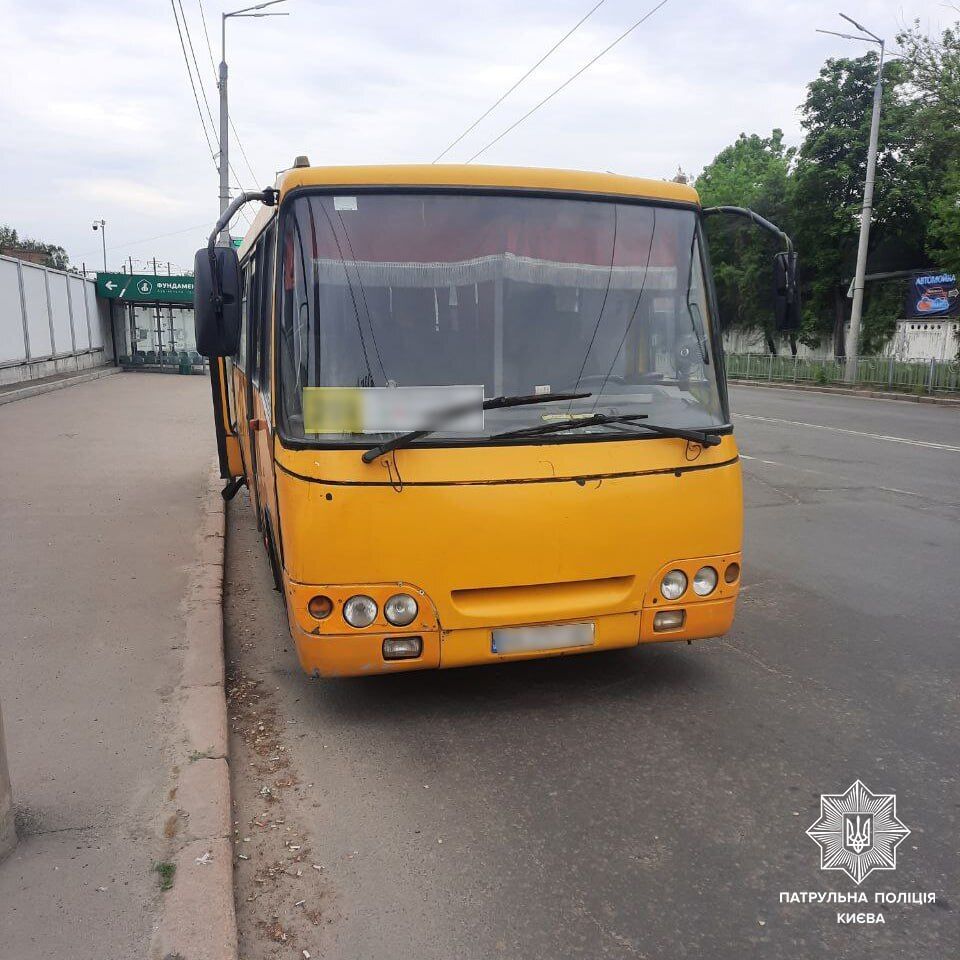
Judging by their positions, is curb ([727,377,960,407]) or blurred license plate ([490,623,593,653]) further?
curb ([727,377,960,407])

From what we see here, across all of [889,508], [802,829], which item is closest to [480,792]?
[802,829]

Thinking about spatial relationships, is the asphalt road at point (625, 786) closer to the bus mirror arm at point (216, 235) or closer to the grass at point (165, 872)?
the grass at point (165, 872)

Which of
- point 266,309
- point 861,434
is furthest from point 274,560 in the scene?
point 861,434

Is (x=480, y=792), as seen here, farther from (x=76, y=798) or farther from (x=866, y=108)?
(x=866, y=108)

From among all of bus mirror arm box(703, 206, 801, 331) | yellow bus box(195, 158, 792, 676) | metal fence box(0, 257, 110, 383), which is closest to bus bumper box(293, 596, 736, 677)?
yellow bus box(195, 158, 792, 676)

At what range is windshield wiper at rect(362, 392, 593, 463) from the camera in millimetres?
3785

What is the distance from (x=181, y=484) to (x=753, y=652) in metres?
6.77

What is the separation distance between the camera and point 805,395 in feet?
90.9

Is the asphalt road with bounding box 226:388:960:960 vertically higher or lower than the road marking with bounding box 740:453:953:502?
higher

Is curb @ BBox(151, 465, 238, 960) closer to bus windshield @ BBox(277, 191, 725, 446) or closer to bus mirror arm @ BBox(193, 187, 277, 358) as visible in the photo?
bus windshield @ BBox(277, 191, 725, 446)

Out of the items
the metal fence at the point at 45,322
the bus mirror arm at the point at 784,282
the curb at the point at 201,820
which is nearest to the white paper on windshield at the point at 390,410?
the curb at the point at 201,820

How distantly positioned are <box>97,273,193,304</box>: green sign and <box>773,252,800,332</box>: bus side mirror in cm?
2779

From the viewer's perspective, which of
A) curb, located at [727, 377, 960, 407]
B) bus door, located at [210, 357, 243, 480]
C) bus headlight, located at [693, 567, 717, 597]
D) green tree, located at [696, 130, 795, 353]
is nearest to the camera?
bus headlight, located at [693, 567, 717, 597]

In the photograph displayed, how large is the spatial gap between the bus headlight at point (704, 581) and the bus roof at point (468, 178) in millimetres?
1878
